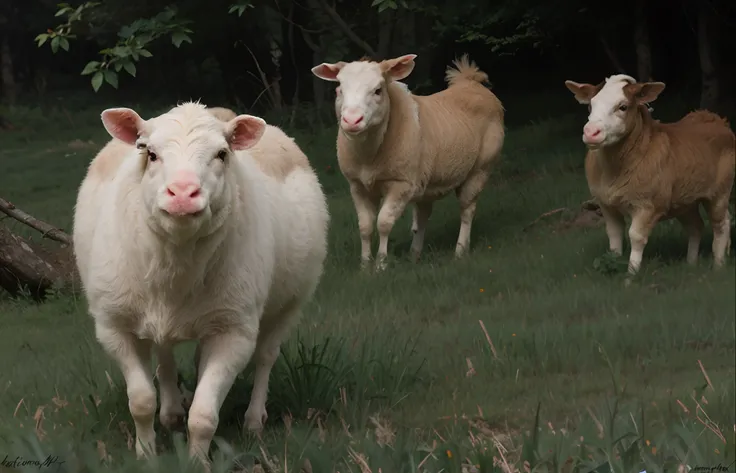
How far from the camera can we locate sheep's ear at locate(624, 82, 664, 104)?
9414 mm

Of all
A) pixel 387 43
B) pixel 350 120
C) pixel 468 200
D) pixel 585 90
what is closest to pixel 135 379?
pixel 350 120

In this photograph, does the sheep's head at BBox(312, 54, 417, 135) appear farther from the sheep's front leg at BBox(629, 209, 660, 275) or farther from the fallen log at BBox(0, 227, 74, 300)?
the fallen log at BBox(0, 227, 74, 300)

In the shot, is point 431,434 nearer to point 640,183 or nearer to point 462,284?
point 462,284

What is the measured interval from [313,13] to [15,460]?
41.1ft

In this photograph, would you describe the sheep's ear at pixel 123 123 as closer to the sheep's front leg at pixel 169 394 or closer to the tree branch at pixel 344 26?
the sheep's front leg at pixel 169 394

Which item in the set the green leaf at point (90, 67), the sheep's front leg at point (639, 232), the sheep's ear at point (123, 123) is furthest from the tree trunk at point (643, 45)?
the sheep's ear at point (123, 123)

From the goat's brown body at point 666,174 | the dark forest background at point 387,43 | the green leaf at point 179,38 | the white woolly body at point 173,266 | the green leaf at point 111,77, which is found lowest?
the dark forest background at point 387,43

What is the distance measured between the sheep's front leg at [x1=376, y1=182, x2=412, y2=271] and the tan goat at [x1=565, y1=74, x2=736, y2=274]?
5.65ft

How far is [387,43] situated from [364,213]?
4.47m

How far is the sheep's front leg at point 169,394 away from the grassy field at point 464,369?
5.8 inches

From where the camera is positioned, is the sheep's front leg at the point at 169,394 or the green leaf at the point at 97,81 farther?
the green leaf at the point at 97,81

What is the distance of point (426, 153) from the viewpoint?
1050cm

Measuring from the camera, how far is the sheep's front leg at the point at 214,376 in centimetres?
449

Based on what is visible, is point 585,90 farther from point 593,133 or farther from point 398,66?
point 398,66
